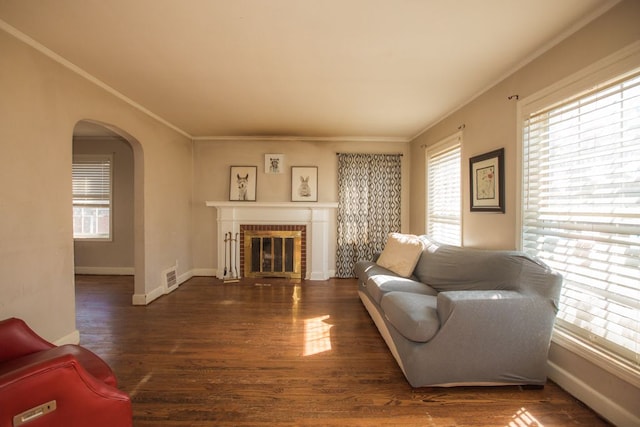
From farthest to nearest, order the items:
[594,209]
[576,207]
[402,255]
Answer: [402,255], [576,207], [594,209]

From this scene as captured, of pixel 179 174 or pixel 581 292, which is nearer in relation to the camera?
pixel 581 292

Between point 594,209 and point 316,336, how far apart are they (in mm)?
2394

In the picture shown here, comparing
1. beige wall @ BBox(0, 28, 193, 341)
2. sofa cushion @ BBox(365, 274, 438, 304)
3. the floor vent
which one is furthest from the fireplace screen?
beige wall @ BBox(0, 28, 193, 341)

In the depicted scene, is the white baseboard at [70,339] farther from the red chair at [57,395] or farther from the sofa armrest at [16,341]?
A: the red chair at [57,395]

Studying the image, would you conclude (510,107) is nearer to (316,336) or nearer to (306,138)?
(316,336)

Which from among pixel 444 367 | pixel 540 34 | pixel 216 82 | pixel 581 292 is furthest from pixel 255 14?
pixel 581 292

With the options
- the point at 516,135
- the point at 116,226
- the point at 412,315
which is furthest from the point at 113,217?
the point at 516,135

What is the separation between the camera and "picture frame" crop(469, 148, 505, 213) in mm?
2670

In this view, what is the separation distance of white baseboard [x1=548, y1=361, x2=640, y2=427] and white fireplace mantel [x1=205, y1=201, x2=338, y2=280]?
3299 millimetres

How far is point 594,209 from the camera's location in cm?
182

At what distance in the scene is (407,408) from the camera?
180cm

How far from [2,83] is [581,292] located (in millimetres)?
4217

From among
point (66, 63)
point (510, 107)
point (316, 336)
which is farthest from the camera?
point (316, 336)

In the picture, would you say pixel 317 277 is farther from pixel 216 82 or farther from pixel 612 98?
pixel 612 98
